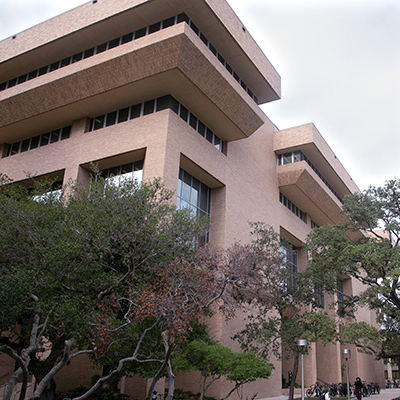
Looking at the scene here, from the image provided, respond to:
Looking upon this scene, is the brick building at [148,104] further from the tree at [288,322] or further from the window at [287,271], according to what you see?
the window at [287,271]

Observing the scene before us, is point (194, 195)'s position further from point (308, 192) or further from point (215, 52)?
point (308, 192)

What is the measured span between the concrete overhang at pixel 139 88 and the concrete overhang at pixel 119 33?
1991 millimetres

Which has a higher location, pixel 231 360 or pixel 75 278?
pixel 75 278

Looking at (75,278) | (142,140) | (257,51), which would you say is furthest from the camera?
(257,51)

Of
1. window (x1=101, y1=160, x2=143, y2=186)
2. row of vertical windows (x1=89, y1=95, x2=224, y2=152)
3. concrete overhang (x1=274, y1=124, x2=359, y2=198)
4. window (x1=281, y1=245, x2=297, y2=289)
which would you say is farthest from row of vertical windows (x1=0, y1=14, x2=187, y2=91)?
concrete overhang (x1=274, y1=124, x2=359, y2=198)

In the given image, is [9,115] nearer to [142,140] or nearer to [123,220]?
[142,140]

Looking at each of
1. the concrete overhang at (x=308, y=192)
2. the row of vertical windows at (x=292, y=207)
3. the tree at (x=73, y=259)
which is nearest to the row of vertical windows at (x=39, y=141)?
the tree at (x=73, y=259)

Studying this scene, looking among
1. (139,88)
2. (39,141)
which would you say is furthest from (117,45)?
(39,141)

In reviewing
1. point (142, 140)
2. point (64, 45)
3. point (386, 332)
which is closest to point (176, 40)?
point (142, 140)

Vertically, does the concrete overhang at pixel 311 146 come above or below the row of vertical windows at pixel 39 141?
above

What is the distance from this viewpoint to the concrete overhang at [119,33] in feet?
78.4

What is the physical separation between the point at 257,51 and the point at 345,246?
14489mm

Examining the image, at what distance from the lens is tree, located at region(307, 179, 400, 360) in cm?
2047

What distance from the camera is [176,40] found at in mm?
22000
